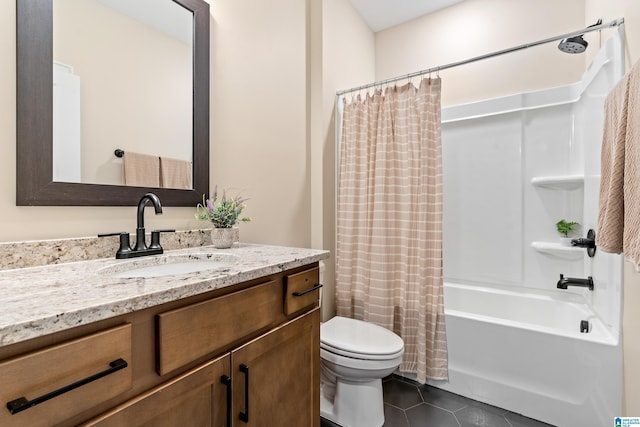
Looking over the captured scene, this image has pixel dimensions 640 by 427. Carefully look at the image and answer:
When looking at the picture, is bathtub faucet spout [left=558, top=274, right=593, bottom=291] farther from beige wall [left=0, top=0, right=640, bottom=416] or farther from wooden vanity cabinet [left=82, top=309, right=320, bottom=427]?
wooden vanity cabinet [left=82, top=309, right=320, bottom=427]

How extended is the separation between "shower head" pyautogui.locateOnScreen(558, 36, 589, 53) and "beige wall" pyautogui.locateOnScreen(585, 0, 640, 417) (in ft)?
0.66

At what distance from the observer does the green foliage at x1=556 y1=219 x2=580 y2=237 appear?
217 centimetres

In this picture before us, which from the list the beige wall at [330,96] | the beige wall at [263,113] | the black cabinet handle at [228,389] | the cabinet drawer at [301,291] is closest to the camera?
the black cabinet handle at [228,389]

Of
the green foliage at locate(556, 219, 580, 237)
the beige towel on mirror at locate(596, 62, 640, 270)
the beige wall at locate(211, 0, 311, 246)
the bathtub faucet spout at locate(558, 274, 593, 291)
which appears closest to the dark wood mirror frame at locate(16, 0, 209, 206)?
the beige wall at locate(211, 0, 311, 246)

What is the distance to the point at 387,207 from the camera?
2.03m

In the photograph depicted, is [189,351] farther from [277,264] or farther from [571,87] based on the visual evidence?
[571,87]

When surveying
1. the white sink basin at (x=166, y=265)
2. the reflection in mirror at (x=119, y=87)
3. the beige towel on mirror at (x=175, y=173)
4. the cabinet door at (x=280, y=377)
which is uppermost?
the reflection in mirror at (x=119, y=87)

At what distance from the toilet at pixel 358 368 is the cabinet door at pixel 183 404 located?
0.79m

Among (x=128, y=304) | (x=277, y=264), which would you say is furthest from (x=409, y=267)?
(x=128, y=304)

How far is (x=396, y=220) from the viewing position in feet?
6.57

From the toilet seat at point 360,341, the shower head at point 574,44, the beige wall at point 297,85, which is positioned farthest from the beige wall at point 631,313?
the toilet seat at point 360,341

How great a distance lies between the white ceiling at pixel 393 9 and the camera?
2586mm

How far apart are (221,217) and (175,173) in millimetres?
295

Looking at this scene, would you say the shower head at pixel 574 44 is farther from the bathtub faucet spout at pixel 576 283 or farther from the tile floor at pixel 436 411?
the tile floor at pixel 436 411
